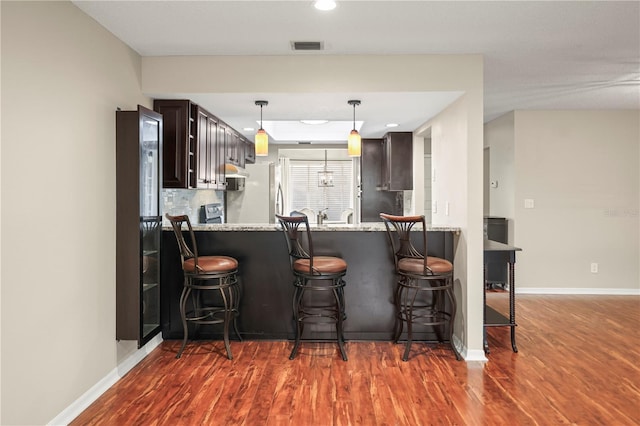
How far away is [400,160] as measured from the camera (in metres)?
5.70

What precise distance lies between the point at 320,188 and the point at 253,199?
5.75 feet

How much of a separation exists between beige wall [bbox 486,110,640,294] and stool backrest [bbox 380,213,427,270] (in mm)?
2761

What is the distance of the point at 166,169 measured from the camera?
3.68 m

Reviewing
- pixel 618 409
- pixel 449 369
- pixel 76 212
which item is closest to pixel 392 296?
pixel 449 369

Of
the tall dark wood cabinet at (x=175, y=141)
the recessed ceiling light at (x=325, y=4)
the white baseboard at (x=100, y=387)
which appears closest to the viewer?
the white baseboard at (x=100, y=387)

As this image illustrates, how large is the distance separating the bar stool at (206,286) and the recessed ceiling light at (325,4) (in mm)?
1734

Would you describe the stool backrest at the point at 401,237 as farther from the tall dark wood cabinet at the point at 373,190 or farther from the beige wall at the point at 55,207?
the tall dark wood cabinet at the point at 373,190

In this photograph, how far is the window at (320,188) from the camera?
7.98 m

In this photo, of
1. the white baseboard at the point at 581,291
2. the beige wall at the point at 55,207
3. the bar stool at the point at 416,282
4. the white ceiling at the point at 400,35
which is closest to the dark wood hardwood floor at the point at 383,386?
the bar stool at the point at 416,282

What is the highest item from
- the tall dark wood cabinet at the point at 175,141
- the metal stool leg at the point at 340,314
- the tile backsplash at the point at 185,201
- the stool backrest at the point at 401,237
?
the tall dark wood cabinet at the point at 175,141

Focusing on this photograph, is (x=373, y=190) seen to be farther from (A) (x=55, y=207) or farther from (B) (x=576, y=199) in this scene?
(A) (x=55, y=207)

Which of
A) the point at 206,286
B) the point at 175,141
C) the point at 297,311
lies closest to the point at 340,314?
the point at 297,311

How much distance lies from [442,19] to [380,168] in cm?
364

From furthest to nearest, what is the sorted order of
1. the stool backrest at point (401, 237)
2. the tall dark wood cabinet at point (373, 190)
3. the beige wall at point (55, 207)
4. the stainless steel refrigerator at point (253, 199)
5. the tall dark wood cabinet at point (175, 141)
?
the stainless steel refrigerator at point (253, 199) → the tall dark wood cabinet at point (373, 190) → the tall dark wood cabinet at point (175, 141) → the stool backrest at point (401, 237) → the beige wall at point (55, 207)
